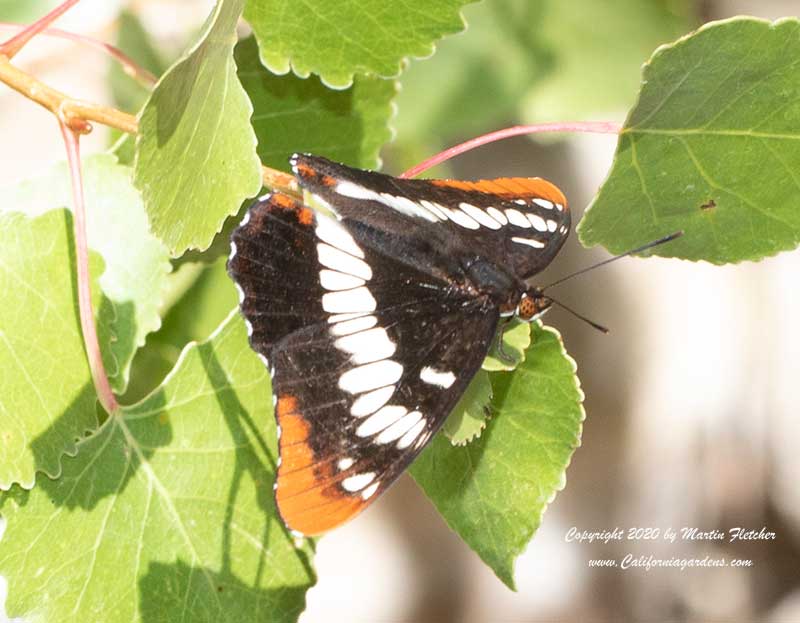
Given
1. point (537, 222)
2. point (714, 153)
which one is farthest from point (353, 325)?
point (714, 153)

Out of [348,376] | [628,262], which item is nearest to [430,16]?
[348,376]

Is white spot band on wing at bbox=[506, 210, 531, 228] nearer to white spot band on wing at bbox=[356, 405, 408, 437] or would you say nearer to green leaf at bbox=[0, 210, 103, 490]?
white spot band on wing at bbox=[356, 405, 408, 437]

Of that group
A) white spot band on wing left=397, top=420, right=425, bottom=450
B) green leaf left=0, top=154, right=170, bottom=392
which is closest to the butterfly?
white spot band on wing left=397, top=420, right=425, bottom=450

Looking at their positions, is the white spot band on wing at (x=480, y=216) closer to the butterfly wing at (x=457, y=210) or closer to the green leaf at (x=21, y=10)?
the butterfly wing at (x=457, y=210)

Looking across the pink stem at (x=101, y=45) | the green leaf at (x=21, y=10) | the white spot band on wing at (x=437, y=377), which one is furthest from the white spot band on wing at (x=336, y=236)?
the green leaf at (x=21, y=10)

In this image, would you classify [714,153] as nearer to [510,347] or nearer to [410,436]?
[510,347]

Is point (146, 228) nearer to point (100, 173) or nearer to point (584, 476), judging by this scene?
point (100, 173)
